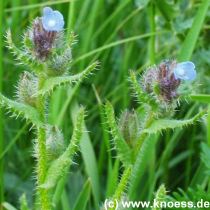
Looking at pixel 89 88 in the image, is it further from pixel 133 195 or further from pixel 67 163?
pixel 67 163

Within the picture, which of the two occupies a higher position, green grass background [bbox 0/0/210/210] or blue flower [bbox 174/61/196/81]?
blue flower [bbox 174/61/196/81]

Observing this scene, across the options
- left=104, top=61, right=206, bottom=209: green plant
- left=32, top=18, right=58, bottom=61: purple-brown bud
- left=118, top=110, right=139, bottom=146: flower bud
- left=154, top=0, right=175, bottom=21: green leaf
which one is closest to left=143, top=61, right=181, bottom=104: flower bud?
left=104, top=61, right=206, bottom=209: green plant

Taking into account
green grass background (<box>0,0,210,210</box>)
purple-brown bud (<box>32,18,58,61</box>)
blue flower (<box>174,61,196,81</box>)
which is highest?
purple-brown bud (<box>32,18,58,61</box>)

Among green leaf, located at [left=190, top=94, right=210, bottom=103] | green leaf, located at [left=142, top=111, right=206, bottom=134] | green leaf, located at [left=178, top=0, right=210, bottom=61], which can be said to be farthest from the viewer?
green leaf, located at [left=178, top=0, right=210, bottom=61]

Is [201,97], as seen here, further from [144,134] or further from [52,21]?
[52,21]

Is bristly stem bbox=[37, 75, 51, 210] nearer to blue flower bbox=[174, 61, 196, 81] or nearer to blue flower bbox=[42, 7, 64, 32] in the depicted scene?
blue flower bbox=[42, 7, 64, 32]

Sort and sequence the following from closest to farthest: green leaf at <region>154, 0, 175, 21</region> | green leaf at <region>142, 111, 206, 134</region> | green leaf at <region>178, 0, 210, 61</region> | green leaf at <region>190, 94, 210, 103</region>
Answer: green leaf at <region>142, 111, 206, 134</region> → green leaf at <region>190, 94, 210, 103</region> → green leaf at <region>178, 0, 210, 61</region> → green leaf at <region>154, 0, 175, 21</region>

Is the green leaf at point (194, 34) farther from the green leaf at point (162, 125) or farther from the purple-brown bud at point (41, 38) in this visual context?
the purple-brown bud at point (41, 38)

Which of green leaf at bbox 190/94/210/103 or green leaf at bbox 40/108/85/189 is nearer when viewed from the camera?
green leaf at bbox 40/108/85/189
